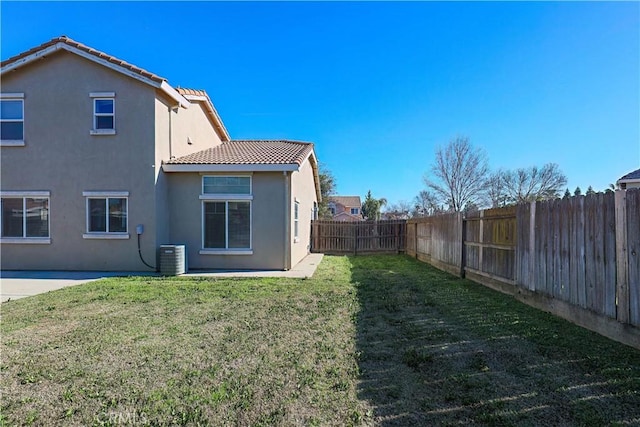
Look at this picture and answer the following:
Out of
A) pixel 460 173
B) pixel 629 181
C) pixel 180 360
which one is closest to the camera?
pixel 180 360

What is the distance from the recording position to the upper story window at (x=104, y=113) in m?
10.9

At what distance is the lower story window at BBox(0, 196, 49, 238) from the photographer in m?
11.0

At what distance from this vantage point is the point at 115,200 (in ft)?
35.8

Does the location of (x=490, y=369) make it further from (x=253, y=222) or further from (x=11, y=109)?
(x=11, y=109)

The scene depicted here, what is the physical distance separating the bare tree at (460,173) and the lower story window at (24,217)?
111ft

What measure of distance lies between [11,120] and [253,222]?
8218 mm

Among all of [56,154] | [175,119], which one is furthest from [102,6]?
[56,154]

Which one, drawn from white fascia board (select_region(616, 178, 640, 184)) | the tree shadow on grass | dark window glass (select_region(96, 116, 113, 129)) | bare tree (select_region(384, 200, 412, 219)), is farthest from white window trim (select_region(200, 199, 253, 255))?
bare tree (select_region(384, 200, 412, 219))

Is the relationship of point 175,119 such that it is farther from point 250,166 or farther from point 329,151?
point 329,151

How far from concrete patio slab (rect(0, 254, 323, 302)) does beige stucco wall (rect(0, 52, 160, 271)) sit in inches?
17.2

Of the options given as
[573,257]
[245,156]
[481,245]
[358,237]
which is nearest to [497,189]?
[358,237]

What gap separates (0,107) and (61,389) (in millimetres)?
12041

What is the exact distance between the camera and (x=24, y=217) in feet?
36.3

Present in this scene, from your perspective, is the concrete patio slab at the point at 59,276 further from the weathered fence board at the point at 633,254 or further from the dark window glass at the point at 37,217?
the weathered fence board at the point at 633,254
